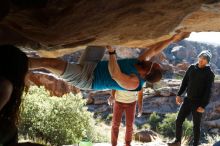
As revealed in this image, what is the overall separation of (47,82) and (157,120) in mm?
12934

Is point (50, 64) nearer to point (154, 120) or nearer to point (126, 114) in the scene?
point (126, 114)

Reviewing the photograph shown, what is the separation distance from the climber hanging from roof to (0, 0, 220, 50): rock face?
0.26 meters

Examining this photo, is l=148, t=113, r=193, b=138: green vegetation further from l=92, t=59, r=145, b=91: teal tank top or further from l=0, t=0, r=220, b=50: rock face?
l=0, t=0, r=220, b=50: rock face

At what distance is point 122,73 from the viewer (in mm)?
5902

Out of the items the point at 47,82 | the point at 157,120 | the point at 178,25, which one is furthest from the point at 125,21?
the point at 157,120

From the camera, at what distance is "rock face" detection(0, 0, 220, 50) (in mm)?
3949

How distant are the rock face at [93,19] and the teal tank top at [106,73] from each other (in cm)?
41

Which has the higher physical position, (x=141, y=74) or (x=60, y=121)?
(x=141, y=74)

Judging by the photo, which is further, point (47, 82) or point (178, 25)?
point (47, 82)

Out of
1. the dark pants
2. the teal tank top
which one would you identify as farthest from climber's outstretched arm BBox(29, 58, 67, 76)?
the dark pants

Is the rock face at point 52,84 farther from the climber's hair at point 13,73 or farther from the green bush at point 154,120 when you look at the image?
the climber's hair at point 13,73

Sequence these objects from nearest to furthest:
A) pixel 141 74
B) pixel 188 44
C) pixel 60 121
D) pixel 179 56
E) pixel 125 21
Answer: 1. pixel 125 21
2. pixel 141 74
3. pixel 60 121
4. pixel 179 56
5. pixel 188 44

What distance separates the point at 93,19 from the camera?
442 cm

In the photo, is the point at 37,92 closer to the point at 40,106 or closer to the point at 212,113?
the point at 40,106
